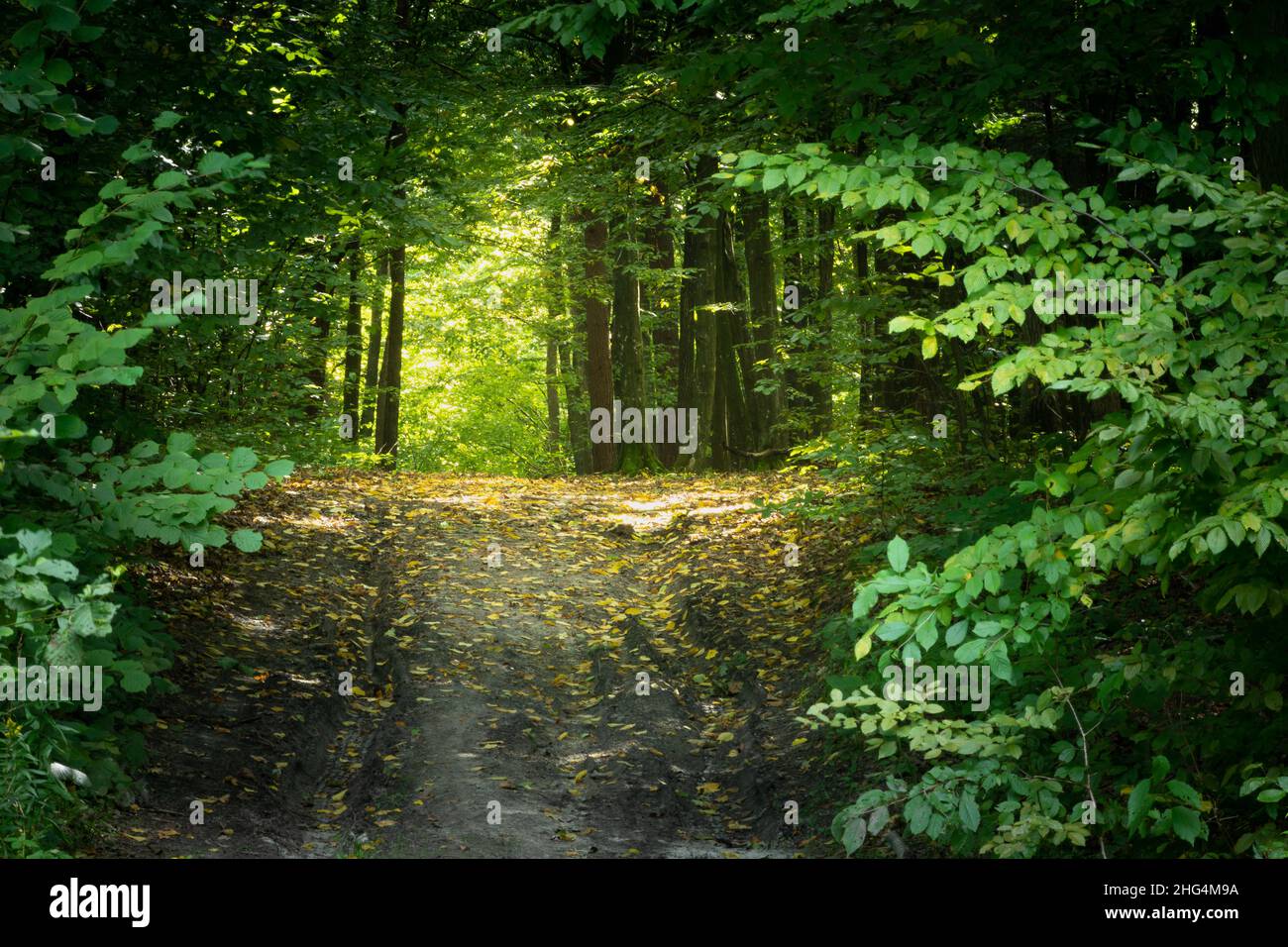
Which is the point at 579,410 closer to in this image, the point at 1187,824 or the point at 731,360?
the point at 731,360

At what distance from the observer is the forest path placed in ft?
22.0

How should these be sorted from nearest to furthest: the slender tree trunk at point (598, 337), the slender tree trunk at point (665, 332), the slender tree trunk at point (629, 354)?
the slender tree trunk at point (629, 354)
the slender tree trunk at point (598, 337)
the slender tree trunk at point (665, 332)

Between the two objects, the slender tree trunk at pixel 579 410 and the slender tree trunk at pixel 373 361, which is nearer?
the slender tree trunk at pixel 373 361

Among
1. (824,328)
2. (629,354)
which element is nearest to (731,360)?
(629,354)

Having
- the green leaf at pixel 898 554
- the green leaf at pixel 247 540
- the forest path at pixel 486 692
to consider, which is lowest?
the forest path at pixel 486 692

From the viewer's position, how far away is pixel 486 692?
8977 millimetres

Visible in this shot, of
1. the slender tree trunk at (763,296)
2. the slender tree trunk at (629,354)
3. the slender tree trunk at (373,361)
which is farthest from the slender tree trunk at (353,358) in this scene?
the slender tree trunk at (763,296)

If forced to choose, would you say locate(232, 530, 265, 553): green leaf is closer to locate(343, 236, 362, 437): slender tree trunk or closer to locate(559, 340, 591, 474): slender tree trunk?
locate(343, 236, 362, 437): slender tree trunk

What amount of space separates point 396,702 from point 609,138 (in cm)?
840

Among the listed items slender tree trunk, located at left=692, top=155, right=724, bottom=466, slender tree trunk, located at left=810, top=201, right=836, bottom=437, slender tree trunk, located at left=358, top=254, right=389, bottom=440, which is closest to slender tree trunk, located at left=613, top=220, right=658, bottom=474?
slender tree trunk, located at left=692, top=155, right=724, bottom=466

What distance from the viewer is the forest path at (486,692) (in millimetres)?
6715

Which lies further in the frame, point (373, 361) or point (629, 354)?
point (373, 361)

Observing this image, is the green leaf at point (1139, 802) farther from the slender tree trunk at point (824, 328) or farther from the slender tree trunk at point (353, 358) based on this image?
the slender tree trunk at point (353, 358)

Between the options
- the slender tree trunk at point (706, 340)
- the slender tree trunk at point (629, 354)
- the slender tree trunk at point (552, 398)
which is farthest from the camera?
the slender tree trunk at point (552, 398)
